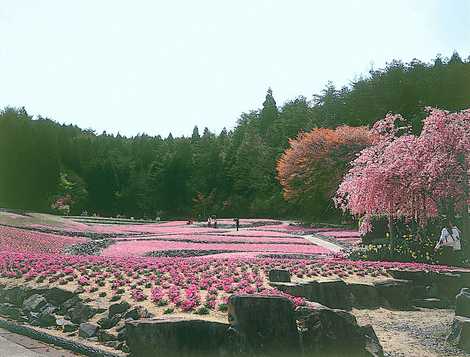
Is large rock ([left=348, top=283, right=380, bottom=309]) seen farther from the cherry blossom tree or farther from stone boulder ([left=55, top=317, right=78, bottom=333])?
stone boulder ([left=55, top=317, right=78, bottom=333])

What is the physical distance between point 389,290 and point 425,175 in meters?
6.82

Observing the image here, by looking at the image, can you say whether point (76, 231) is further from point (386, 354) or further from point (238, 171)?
point (238, 171)

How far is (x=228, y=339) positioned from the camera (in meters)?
7.17

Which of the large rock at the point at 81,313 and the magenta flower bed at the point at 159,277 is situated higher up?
the magenta flower bed at the point at 159,277

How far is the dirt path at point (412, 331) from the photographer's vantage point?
31.1 ft

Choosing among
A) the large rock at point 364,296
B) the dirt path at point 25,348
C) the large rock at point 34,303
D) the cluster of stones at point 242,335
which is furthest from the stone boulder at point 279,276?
the large rock at point 34,303

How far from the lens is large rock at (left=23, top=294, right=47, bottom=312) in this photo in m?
10.3

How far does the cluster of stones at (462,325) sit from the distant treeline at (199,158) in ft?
129

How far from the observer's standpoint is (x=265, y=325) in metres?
7.28

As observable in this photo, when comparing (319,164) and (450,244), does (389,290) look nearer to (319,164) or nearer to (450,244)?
(450,244)

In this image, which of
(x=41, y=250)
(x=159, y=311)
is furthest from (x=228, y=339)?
(x=41, y=250)

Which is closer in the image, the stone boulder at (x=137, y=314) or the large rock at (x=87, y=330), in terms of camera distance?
the stone boulder at (x=137, y=314)

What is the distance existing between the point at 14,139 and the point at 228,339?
2527 inches

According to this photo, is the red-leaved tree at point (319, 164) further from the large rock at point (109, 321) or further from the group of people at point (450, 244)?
the large rock at point (109, 321)
